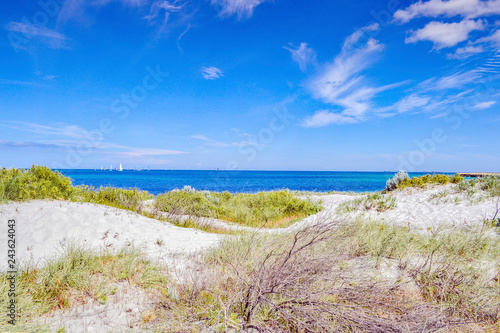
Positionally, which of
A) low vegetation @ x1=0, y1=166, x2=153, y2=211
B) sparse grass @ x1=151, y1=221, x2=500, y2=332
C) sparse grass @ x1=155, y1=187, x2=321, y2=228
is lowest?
sparse grass @ x1=155, y1=187, x2=321, y2=228

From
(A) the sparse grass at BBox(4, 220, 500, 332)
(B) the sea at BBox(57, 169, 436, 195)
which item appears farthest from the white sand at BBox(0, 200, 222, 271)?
(B) the sea at BBox(57, 169, 436, 195)

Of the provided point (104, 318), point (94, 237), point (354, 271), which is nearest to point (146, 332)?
point (104, 318)

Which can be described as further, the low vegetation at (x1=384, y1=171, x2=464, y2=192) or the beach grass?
the low vegetation at (x1=384, y1=171, x2=464, y2=192)

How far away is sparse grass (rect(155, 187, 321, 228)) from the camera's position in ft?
37.5

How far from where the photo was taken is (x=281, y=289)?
127 inches

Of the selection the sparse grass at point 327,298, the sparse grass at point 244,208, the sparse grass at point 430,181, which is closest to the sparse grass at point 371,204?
the sparse grass at point 244,208

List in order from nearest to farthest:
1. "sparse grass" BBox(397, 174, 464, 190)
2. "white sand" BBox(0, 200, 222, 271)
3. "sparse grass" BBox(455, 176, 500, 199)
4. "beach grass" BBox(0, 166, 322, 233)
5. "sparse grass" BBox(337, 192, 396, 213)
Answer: "white sand" BBox(0, 200, 222, 271), "beach grass" BBox(0, 166, 322, 233), "sparse grass" BBox(455, 176, 500, 199), "sparse grass" BBox(337, 192, 396, 213), "sparse grass" BBox(397, 174, 464, 190)

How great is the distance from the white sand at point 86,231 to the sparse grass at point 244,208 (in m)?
2.82

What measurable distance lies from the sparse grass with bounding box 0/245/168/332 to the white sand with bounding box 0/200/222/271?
871mm

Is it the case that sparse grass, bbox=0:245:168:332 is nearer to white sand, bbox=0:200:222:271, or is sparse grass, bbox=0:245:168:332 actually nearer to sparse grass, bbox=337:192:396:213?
white sand, bbox=0:200:222:271

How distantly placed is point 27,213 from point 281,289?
26.2ft

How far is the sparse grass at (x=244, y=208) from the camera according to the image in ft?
37.5

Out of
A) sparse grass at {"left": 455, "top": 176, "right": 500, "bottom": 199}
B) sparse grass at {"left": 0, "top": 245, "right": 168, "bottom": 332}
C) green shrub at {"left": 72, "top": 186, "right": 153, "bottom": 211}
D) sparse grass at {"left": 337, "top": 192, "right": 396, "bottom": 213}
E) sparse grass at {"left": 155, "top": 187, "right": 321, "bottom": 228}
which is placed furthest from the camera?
sparse grass at {"left": 337, "top": 192, "right": 396, "bottom": 213}

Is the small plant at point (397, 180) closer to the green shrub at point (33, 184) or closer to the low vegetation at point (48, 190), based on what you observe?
the low vegetation at point (48, 190)
